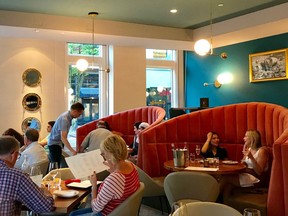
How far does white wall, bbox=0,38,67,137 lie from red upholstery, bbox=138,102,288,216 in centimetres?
429

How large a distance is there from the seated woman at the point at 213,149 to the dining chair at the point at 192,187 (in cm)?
154

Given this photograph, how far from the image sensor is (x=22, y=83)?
8.28m

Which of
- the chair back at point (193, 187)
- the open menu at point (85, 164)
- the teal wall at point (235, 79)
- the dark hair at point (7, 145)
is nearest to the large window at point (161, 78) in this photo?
the teal wall at point (235, 79)

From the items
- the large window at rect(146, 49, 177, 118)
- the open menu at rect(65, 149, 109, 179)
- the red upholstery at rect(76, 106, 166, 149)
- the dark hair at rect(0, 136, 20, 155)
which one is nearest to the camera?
the dark hair at rect(0, 136, 20, 155)

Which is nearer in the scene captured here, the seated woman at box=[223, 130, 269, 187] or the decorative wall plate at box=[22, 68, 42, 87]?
the seated woman at box=[223, 130, 269, 187]

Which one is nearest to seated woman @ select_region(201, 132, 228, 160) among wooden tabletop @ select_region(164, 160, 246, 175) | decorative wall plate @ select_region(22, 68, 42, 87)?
wooden tabletop @ select_region(164, 160, 246, 175)

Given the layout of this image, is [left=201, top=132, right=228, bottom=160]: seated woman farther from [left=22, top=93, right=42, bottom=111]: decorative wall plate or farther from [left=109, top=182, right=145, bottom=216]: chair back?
[left=22, top=93, right=42, bottom=111]: decorative wall plate

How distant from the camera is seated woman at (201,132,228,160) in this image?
16.1ft

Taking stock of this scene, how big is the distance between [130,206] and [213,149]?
2.61 meters

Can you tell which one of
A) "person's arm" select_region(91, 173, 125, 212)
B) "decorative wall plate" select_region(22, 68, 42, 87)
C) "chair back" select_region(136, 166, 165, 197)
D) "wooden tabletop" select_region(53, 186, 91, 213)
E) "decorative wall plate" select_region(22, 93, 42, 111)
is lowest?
"chair back" select_region(136, 166, 165, 197)

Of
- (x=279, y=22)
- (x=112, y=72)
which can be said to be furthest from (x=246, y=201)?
(x=112, y=72)

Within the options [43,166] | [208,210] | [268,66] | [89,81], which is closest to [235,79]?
[268,66]

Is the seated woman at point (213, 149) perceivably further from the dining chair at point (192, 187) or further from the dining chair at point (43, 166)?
the dining chair at point (43, 166)

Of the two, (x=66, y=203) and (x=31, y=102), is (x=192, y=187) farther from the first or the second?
(x=31, y=102)
